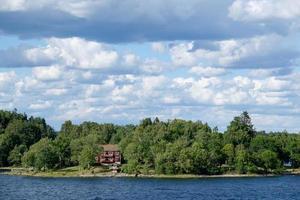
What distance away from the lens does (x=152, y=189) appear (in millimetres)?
137375

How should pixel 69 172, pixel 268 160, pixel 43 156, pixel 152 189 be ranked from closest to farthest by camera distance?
pixel 152 189
pixel 69 172
pixel 268 160
pixel 43 156

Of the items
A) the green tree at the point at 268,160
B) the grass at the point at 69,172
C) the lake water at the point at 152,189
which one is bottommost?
the lake water at the point at 152,189

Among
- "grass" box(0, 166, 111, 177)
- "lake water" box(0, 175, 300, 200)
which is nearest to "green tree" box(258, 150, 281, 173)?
"lake water" box(0, 175, 300, 200)

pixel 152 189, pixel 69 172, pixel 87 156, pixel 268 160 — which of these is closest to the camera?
pixel 152 189

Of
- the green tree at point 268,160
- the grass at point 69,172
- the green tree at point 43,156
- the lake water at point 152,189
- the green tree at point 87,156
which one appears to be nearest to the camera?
the lake water at point 152,189

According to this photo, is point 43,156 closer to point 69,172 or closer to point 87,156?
point 69,172

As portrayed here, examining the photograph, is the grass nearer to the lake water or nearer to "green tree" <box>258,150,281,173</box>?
the lake water

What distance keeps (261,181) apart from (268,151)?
28051 mm

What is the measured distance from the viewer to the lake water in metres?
120

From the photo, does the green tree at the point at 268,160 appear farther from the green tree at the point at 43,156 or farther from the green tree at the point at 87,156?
the green tree at the point at 43,156

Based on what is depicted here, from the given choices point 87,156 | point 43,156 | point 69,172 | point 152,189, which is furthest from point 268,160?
point 43,156

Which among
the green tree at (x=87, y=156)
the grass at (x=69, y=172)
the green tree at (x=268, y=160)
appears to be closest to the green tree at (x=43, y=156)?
the grass at (x=69, y=172)

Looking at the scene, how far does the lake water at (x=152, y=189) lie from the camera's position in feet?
394

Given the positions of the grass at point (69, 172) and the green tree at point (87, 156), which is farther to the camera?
the green tree at point (87, 156)
